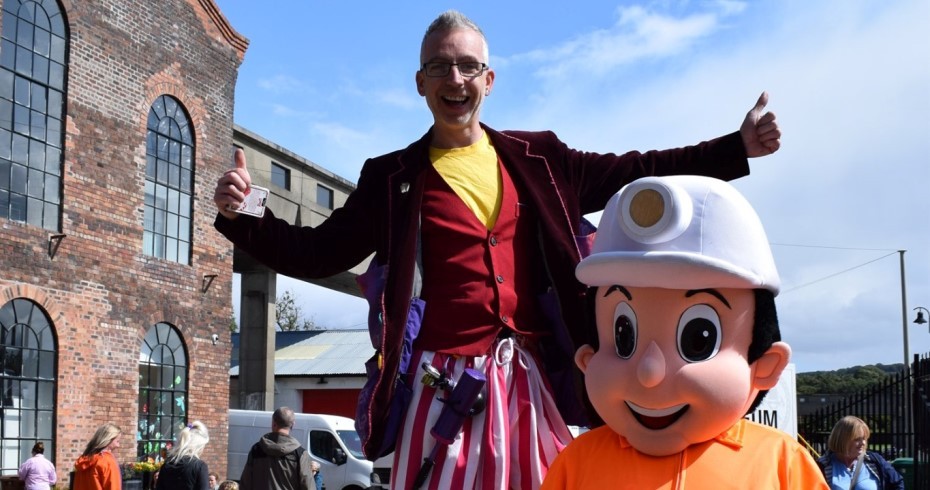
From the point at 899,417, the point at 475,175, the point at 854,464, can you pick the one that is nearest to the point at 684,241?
the point at 475,175

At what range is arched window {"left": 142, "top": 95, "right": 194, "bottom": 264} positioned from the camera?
1864 cm

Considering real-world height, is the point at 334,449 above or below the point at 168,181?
below

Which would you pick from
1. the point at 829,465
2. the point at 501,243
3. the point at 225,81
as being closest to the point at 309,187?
the point at 225,81

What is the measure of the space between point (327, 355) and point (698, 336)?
111 feet

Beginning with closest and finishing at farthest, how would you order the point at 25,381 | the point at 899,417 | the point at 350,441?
the point at 899,417
the point at 25,381
the point at 350,441

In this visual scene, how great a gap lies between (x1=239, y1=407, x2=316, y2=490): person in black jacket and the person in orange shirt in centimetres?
683

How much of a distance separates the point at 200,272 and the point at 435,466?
56.7ft

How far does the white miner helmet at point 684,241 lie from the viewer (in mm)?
2744

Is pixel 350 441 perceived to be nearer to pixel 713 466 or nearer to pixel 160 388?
pixel 160 388

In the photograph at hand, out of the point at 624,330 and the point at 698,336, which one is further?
the point at 624,330

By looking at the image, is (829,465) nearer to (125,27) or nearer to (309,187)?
(125,27)

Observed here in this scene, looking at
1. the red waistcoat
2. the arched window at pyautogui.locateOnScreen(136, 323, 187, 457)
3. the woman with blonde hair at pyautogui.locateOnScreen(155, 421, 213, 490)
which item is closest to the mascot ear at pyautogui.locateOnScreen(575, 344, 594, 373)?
the red waistcoat

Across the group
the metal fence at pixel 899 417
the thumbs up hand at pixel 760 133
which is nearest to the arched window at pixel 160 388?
the metal fence at pixel 899 417

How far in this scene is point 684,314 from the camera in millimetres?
2799
